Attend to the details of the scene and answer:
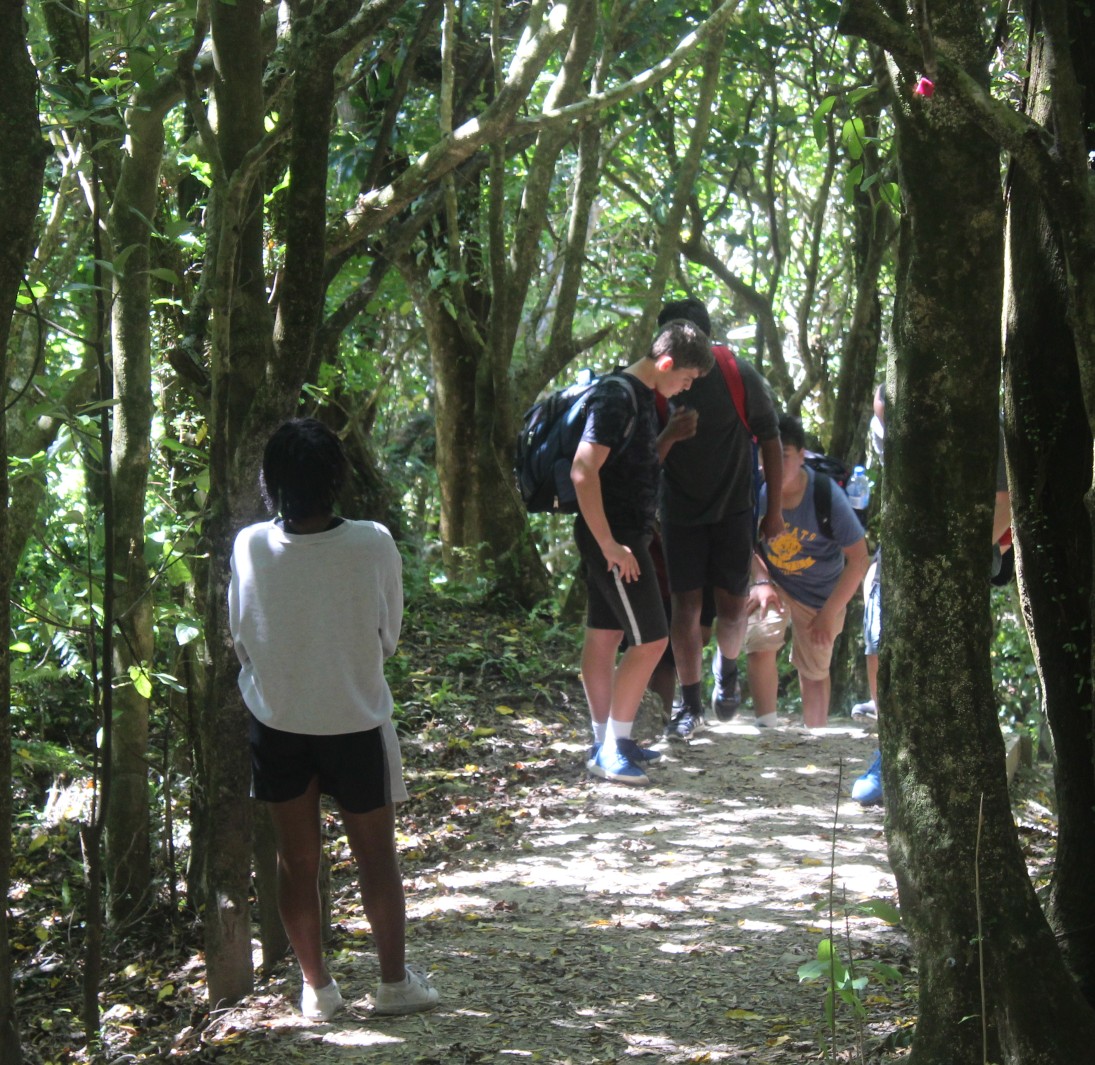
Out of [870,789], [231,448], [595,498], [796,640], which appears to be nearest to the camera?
[231,448]

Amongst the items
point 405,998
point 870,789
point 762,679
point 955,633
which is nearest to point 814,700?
point 762,679

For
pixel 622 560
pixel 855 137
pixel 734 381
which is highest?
→ pixel 855 137

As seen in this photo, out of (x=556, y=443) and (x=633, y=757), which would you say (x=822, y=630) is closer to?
(x=633, y=757)

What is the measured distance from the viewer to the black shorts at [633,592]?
6379mm

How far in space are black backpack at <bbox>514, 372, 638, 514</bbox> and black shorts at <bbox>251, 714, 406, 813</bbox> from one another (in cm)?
250

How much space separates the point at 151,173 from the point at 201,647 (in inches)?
75.7

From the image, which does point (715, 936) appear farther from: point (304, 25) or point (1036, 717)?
point (1036, 717)

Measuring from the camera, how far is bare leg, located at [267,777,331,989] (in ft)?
13.4

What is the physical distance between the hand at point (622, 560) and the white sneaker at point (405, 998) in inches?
97.9

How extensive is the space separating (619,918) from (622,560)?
1.77 m

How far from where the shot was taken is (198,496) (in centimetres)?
554

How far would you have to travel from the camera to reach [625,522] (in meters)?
6.40

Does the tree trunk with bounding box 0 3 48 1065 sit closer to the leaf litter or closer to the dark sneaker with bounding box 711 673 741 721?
the leaf litter

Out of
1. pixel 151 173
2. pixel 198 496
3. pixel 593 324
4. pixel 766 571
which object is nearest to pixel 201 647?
pixel 198 496
